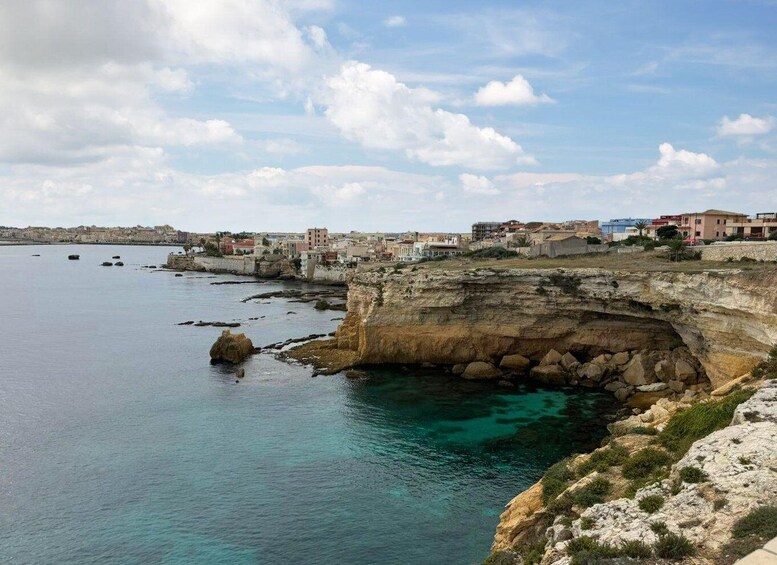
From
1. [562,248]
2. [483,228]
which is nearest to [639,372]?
[562,248]

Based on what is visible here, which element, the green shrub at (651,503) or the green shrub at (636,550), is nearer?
the green shrub at (636,550)

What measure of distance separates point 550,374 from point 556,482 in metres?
22.5

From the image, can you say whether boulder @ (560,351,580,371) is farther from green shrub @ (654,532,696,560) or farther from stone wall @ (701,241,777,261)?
green shrub @ (654,532,696,560)

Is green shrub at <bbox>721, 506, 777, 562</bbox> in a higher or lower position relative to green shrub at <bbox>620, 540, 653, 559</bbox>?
higher

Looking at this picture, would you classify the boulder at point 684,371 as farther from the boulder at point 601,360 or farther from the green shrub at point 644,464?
the green shrub at point 644,464

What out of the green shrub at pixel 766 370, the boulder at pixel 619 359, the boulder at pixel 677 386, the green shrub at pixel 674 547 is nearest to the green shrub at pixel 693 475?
the green shrub at pixel 674 547

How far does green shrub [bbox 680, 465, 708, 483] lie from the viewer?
9.91 metres

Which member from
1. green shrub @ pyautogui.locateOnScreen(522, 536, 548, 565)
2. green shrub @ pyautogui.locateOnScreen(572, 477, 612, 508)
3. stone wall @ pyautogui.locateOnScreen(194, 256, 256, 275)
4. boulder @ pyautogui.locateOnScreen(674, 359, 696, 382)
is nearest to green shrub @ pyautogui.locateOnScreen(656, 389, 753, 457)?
green shrub @ pyautogui.locateOnScreen(572, 477, 612, 508)

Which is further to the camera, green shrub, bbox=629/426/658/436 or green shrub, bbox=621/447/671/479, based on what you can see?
green shrub, bbox=629/426/658/436

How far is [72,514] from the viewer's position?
63.4 feet

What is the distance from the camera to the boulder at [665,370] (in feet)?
106

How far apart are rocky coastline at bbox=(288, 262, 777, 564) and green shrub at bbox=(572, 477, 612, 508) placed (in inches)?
1.1

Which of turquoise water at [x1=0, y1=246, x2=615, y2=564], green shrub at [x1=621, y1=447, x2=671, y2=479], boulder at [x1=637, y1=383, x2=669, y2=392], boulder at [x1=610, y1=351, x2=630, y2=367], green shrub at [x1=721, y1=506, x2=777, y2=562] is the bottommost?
turquoise water at [x1=0, y1=246, x2=615, y2=564]

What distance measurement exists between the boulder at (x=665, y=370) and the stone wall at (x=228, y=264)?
99210mm
